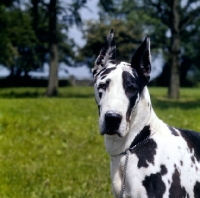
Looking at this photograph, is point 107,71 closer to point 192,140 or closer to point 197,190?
point 192,140

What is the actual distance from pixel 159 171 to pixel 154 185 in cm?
12

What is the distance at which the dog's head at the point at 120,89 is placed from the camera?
427 cm

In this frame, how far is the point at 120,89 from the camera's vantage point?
173 inches

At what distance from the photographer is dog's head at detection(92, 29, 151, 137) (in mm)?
4270

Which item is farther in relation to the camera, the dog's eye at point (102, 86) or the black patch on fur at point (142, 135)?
the black patch on fur at point (142, 135)

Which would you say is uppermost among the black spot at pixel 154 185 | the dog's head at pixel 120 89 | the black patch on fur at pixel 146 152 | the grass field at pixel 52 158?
the dog's head at pixel 120 89

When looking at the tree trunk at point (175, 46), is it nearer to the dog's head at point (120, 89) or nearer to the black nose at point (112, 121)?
the dog's head at point (120, 89)

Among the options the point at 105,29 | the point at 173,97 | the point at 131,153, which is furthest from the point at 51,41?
the point at 105,29

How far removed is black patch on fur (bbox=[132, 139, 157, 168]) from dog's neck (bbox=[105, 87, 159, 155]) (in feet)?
0.30

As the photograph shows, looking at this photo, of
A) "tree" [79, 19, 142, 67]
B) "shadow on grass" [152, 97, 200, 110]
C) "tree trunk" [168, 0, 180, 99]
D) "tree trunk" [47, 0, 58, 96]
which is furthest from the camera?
"tree" [79, 19, 142, 67]

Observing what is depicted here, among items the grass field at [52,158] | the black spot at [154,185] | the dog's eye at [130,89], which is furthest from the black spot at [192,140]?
the grass field at [52,158]

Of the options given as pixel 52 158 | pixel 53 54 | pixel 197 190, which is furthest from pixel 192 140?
pixel 53 54

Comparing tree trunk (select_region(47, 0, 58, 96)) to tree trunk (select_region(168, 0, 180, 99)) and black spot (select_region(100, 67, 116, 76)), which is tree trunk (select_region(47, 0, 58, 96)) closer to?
tree trunk (select_region(168, 0, 180, 99))

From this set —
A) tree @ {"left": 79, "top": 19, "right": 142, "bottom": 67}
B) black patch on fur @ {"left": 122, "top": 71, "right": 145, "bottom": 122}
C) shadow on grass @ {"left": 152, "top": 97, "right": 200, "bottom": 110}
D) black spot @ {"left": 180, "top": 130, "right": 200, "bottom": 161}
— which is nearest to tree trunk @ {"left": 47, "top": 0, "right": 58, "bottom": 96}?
shadow on grass @ {"left": 152, "top": 97, "right": 200, "bottom": 110}
